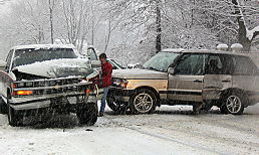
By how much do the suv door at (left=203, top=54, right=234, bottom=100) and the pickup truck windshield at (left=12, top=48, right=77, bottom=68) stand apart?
368cm

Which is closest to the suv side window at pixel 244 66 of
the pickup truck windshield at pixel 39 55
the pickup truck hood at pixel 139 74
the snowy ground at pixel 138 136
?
the snowy ground at pixel 138 136

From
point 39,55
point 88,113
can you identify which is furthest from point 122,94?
point 39,55

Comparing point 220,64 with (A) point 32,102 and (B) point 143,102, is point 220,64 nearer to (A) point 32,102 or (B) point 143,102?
(B) point 143,102

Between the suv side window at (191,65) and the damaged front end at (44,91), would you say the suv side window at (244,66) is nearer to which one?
the suv side window at (191,65)

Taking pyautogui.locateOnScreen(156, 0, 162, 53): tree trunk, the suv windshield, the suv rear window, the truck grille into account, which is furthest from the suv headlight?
pyautogui.locateOnScreen(156, 0, 162, 53): tree trunk

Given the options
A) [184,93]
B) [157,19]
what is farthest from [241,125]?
[157,19]

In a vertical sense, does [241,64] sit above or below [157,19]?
below

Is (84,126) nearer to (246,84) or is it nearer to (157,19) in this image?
(246,84)

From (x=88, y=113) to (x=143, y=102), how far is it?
2.05m

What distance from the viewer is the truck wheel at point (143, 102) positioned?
33.3 feet

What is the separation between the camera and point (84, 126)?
28.4 feet

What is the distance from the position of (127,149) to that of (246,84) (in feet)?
18.9

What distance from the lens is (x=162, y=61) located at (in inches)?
435

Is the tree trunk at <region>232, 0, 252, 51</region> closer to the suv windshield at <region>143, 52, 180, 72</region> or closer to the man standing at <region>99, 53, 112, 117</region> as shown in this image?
the suv windshield at <region>143, 52, 180, 72</region>
